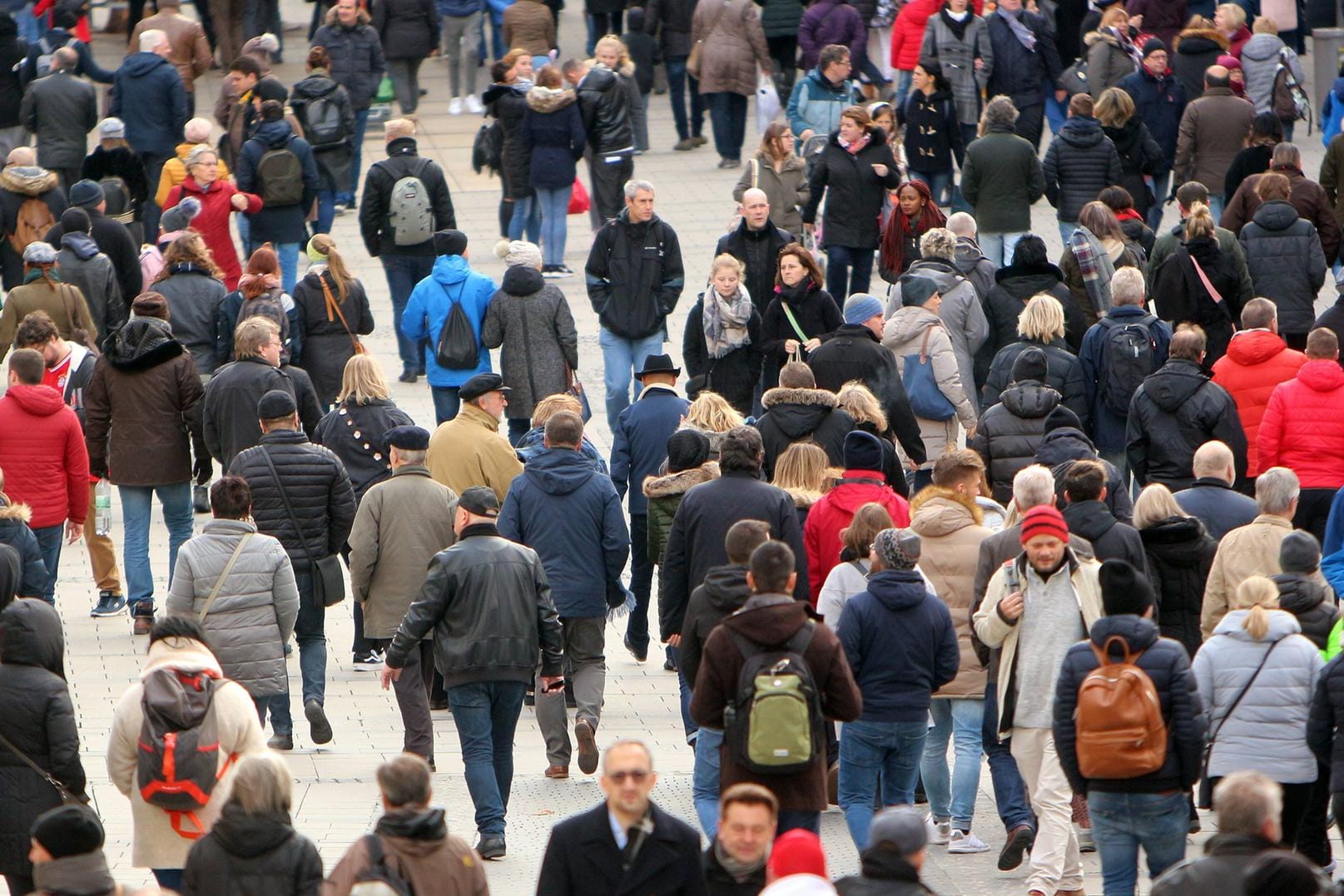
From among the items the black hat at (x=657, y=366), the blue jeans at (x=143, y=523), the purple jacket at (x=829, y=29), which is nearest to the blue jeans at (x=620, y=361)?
the black hat at (x=657, y=366)

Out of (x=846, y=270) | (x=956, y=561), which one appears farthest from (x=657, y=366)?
(x=846, y=270)

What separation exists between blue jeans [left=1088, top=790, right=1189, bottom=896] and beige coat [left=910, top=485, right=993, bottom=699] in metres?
1.38

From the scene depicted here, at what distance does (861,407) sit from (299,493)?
9.43 ft

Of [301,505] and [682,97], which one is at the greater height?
[301,505]

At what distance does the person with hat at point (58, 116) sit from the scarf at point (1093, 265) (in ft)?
29.4

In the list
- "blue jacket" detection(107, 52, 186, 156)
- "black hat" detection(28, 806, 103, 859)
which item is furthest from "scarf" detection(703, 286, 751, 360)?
"black hat" detection(28, 806, 103, 859)

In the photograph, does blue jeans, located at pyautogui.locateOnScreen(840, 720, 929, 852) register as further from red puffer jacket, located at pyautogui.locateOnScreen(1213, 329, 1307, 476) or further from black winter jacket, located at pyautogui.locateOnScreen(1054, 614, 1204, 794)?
red puffer jacket, located at pyautogui.locateOnScreen(1213, 329, 1307, 476)

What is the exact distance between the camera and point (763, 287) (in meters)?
15.0

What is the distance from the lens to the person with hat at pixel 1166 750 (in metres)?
7.92

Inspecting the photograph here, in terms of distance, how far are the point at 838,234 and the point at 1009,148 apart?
4.95ft

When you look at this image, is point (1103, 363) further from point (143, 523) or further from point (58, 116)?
point (58, 116)

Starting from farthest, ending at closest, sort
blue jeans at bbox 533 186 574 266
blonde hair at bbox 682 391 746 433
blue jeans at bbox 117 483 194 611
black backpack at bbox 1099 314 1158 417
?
blue jeans at bbox 533 186 574 266
black backpack at bbox 1099 314 1158 417
blue jeans at bbox 117 483 194 611
blonde hair at bbox 682 391 746 433

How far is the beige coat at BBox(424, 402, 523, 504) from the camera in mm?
11594

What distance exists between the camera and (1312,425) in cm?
1184
